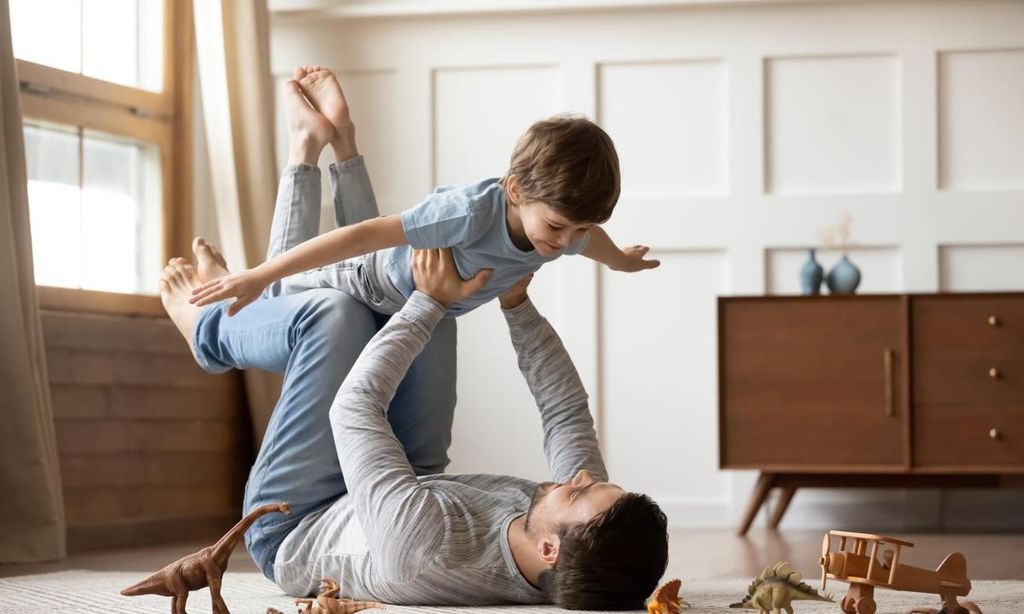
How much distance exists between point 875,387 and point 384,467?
2226 mm

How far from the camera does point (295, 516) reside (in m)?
2.06

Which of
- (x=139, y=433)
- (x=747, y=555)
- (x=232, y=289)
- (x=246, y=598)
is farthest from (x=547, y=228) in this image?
(x=139, y=433)

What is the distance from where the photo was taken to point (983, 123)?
4.03 metres

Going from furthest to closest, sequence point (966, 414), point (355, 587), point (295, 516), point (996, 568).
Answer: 1. point (966, 414)
2. point (996, 568)
3. point (295, 516)
4. point (355, 587)

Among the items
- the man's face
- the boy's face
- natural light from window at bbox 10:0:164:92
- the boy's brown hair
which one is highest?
natural light from window at bbox 10:0:164:92

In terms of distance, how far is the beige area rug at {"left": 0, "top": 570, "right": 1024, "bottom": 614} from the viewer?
1884mm

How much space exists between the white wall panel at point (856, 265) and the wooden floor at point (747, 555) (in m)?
0.78

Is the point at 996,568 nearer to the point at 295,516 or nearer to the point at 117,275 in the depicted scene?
the point at 295,516

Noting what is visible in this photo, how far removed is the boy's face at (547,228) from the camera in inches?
77.4

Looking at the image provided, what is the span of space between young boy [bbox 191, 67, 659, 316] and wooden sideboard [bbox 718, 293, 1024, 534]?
140cm

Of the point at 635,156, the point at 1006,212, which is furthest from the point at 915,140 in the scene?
the point at 635,156

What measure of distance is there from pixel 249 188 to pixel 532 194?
2.16 meters

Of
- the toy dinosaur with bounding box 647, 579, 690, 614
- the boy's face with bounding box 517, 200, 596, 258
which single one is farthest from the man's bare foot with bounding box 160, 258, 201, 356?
the toy dinosaur with bounding box 647, 579, 690, 614

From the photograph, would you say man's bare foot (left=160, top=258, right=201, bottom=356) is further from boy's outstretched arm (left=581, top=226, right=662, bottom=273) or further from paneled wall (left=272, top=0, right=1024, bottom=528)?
paneled wall (left=272, top=0, right=1024, bottom=528)
